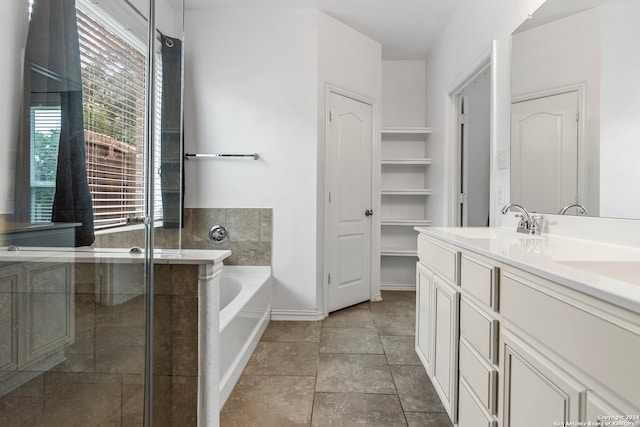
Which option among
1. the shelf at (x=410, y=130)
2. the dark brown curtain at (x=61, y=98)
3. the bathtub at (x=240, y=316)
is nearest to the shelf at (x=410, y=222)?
the shelf at (x=410, y=130)

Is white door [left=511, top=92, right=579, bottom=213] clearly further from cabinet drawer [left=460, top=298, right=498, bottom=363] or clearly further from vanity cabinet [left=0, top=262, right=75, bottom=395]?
vanity cabinet [left=0, top=262, right=75, bottom=395]

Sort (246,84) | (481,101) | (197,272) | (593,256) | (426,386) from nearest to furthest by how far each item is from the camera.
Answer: (593,256) < (197,272) < (426,386) < (246,84) < (481,101)

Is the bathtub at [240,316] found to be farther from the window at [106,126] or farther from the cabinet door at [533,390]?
the cabinet door at [533,390]

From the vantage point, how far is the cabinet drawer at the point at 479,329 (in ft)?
3.25

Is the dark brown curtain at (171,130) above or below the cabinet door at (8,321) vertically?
above

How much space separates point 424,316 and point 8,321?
168 centimetres

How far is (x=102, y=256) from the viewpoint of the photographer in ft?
3.05

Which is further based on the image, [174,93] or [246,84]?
[246,84]

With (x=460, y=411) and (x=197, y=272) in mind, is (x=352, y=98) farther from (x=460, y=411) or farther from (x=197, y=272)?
(x=460, y=411)

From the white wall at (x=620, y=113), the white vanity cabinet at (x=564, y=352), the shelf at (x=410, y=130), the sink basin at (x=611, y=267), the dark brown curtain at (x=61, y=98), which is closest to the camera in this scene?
the white vanity cabinet at (x=564, y=352)

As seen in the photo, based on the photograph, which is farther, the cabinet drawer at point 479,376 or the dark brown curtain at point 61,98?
the cabinet drawer at point 479,376

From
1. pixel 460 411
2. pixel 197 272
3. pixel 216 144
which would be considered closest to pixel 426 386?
pixel 460 411

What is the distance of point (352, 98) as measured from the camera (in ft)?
9.93

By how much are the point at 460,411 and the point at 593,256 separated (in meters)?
0.75
